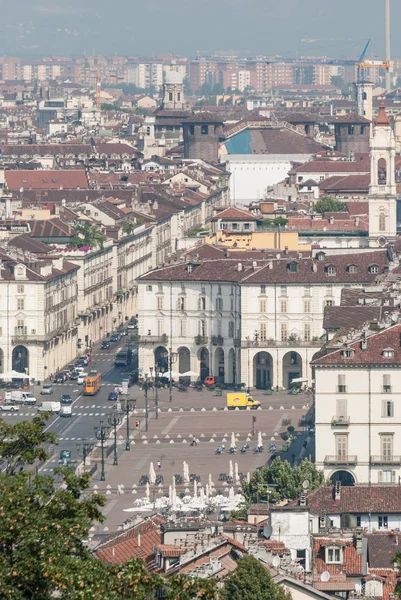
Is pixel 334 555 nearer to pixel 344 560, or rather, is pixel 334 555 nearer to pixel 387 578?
pixel 344 560

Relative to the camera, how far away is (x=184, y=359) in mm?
128750

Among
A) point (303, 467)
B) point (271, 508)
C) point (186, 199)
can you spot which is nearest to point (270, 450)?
point (303, 467)

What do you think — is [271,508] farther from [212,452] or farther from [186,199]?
[186,199]

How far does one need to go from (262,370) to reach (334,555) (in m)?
63.0

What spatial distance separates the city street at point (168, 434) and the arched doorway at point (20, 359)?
426 cm

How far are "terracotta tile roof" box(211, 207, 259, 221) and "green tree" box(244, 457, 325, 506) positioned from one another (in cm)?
7476

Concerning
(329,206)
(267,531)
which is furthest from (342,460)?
(329,206)

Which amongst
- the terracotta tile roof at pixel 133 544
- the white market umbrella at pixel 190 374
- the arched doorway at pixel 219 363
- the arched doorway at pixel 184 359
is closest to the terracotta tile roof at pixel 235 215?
the arched doorway at pixel 184 359

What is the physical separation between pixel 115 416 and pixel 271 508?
145ft

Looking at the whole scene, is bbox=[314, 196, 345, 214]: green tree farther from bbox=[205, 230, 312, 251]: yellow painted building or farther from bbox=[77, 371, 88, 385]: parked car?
bbox=[77, 371, 88, 385]: parked car

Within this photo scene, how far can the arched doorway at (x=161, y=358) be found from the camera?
419 ft

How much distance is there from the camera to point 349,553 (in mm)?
62344

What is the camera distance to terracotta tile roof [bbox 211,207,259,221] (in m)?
157

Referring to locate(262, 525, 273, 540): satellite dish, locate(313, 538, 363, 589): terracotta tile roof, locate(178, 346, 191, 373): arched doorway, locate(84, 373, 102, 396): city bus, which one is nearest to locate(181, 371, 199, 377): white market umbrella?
locate(178, 346, 191, 373): arched doorway
